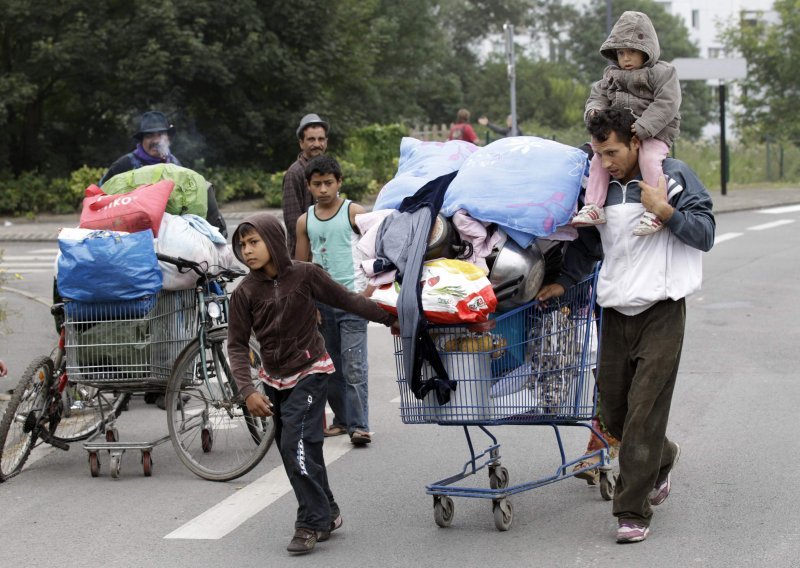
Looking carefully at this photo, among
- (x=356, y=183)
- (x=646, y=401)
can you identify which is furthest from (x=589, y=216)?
(x=356, y=183)

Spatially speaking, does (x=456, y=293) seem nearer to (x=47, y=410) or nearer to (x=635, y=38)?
(x=635, y=38)

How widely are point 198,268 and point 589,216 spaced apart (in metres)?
2.61

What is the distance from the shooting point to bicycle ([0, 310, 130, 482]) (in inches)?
295

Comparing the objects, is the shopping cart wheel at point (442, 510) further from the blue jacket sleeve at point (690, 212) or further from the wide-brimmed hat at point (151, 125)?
the wide-brimmed hat at point (151, 125)

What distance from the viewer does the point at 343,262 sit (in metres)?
8.09

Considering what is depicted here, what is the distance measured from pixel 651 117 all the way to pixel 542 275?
2.85 ft

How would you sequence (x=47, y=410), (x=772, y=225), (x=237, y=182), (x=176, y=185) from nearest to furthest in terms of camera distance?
Result: (x=47, y=410) < (x=176, y=185) < (x=772, y=225) < (x=237, y=182)

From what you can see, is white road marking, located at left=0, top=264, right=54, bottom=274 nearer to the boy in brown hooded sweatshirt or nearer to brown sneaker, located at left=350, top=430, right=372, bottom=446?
brown sneaker, located at left=350, top=430, right=372, bottom=446

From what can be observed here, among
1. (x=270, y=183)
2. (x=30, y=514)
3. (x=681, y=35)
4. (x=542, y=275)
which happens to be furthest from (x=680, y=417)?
(x=681, y=35)

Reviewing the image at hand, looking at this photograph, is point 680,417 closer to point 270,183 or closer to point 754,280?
point 754,280

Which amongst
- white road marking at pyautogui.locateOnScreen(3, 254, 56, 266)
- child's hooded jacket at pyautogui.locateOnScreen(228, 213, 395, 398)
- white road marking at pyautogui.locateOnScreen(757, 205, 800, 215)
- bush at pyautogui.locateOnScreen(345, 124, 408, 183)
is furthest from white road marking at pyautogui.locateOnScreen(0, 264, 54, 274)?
bush at pyautogui.locateOnScreen(345, 124, 408, 183)

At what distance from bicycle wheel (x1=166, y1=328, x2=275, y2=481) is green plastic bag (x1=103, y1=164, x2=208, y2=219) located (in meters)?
0.96

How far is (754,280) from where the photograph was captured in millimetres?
16062

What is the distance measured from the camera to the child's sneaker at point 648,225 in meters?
5.66
